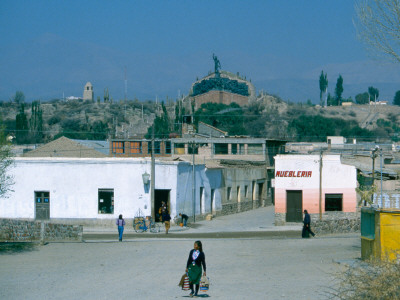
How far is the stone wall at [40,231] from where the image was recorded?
96.6 ft

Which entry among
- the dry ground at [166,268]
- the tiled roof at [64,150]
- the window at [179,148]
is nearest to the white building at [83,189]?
the dry ground at [166,268]

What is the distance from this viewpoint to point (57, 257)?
80.2ft

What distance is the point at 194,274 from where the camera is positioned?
50.4ft

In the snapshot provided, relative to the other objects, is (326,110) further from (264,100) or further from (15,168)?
(15,168)

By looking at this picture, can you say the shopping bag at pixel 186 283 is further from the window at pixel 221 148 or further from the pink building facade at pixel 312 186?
the window at pixel 221 148

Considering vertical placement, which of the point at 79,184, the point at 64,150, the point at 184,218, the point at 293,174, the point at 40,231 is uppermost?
the point at 64,150

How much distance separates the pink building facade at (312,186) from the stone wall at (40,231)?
16075 mm

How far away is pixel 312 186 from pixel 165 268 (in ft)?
70.6

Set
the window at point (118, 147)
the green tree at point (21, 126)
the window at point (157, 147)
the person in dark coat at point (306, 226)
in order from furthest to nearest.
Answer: the green tree at point (21, 126)
the window at point (118, 147)
the window at point (157, 147)
the person in dark coat at point (306, 226)

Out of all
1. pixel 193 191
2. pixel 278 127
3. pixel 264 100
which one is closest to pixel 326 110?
pixel 264 100

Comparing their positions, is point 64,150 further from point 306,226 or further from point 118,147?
point 306,226

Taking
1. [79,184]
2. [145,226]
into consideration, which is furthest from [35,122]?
[145,226]

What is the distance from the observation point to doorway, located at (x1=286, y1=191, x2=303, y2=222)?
41406mm

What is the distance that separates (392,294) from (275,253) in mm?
13716
